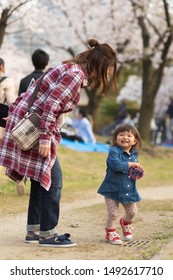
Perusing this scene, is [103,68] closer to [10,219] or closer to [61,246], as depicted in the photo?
[61,246]

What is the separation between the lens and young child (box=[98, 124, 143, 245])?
6.04 metres

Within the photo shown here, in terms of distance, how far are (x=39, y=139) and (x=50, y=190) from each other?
455 millimetres

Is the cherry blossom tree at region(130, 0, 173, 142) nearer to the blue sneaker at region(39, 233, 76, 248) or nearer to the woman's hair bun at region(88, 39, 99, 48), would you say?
the woman's hair bun at region(88, 39, 99, 48)

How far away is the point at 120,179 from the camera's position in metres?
6.04

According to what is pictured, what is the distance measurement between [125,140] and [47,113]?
926mm

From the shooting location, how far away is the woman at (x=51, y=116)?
5531 millimetres

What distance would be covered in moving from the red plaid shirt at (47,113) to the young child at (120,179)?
60 centimetres

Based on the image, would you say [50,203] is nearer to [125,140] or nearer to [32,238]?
[32,238]

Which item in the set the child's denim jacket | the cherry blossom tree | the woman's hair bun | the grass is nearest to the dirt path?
the grass

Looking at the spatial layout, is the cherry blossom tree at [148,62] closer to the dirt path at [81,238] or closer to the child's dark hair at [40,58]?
the dirt path at [81,238]

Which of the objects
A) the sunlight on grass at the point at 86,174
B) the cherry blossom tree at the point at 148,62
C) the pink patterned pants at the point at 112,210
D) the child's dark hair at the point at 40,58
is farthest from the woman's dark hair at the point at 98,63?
the cherry blossom tree at the point at 148,62

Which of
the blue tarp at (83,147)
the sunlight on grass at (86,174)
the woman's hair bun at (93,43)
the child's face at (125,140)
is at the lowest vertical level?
the sunlight on grass at (86,174)

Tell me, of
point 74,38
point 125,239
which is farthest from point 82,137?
point 125,239

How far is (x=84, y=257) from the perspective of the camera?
5355mm
